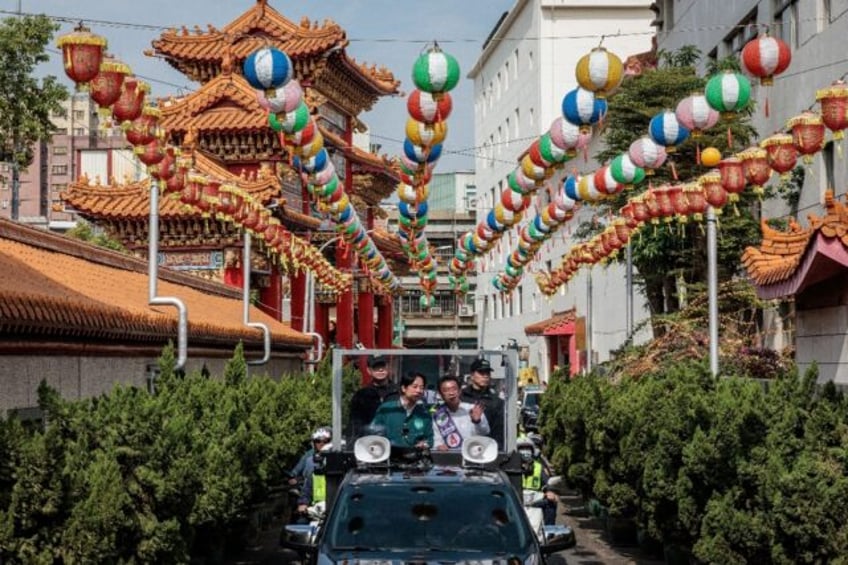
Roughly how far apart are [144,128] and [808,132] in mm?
7896

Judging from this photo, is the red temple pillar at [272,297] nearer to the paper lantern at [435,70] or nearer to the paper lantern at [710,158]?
the paper lantern at [710,158]

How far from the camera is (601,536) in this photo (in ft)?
69.2

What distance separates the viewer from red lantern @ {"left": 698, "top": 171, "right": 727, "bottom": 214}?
19.2m

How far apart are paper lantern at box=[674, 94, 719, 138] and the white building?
35917 mm

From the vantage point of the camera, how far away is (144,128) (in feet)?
57.4

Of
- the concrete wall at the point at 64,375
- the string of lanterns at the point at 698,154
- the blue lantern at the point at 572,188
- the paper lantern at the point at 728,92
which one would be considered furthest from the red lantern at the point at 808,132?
the concrete wall at the point at 64,375

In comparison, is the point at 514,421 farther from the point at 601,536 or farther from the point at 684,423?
the point at 601,536

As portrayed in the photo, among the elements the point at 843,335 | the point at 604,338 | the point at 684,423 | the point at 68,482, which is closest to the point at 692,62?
the point at 604,338

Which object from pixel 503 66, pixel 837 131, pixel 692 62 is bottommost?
pixel 837 131

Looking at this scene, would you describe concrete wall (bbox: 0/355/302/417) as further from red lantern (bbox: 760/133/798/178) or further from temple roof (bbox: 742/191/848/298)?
red lantern (bbox: 760/133/798/178)

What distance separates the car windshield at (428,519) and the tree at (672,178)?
2328 cm

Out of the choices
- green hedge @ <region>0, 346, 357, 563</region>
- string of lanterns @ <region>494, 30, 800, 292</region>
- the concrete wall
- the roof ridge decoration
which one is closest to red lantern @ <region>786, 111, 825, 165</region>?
string of lanterns @ <region>494, 30, 800, 292</region>

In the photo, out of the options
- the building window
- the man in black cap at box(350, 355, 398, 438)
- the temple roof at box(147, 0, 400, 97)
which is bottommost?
the man in black cap at box(350, 355, 398, 438)

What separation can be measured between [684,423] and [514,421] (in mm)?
2374
